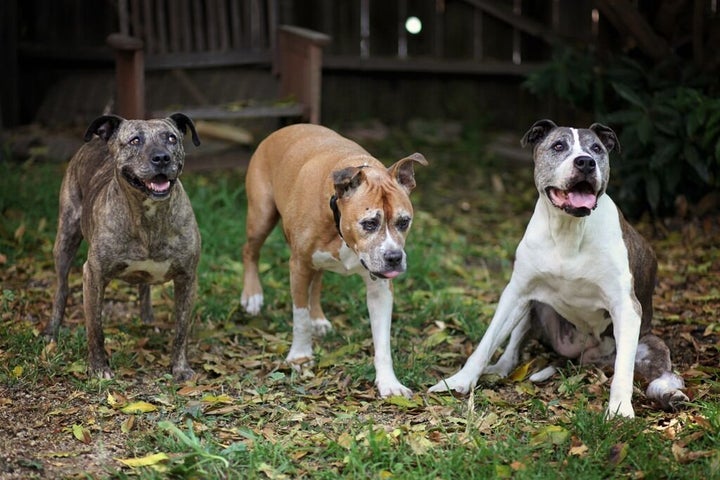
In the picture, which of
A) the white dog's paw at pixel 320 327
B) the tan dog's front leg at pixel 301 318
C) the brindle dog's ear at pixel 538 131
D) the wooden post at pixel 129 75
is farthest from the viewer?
the wooden post at pixel 129 75

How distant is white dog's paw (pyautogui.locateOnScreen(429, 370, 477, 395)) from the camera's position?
4.95 metres

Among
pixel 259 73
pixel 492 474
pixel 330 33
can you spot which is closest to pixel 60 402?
pixel 492 474

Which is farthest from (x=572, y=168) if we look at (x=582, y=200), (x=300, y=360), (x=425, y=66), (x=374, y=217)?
(x=425, y=66)

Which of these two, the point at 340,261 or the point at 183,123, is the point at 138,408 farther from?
the point at 183,123

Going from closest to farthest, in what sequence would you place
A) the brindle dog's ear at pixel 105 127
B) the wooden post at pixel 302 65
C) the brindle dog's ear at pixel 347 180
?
the brindle dog's ear at pixel 347 180, the brindle dog's ear at pixel 105 127, the wooden post at pixel 302 65

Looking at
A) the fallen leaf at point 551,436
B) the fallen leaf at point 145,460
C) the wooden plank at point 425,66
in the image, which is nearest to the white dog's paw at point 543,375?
the fallen leaf at point 551,436

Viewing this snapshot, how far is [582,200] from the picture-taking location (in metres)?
4.49

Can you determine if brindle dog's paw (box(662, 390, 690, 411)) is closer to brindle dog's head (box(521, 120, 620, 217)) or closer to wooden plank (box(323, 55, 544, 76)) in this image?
brindle dog's head (box(521, 120, 620, 217))

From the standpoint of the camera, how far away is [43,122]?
1108 centimetres

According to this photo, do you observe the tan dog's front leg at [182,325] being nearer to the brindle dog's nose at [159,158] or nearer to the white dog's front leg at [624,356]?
the brindle dog's nose at [159,158]

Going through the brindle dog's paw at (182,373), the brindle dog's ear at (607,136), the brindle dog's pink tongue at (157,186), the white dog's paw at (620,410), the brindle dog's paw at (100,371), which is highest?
the brindle dog's ear at (607,136)

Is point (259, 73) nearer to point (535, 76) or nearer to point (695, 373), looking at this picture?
point (535, 76)

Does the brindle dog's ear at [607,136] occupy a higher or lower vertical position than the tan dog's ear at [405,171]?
higher

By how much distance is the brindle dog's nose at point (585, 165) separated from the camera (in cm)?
444
